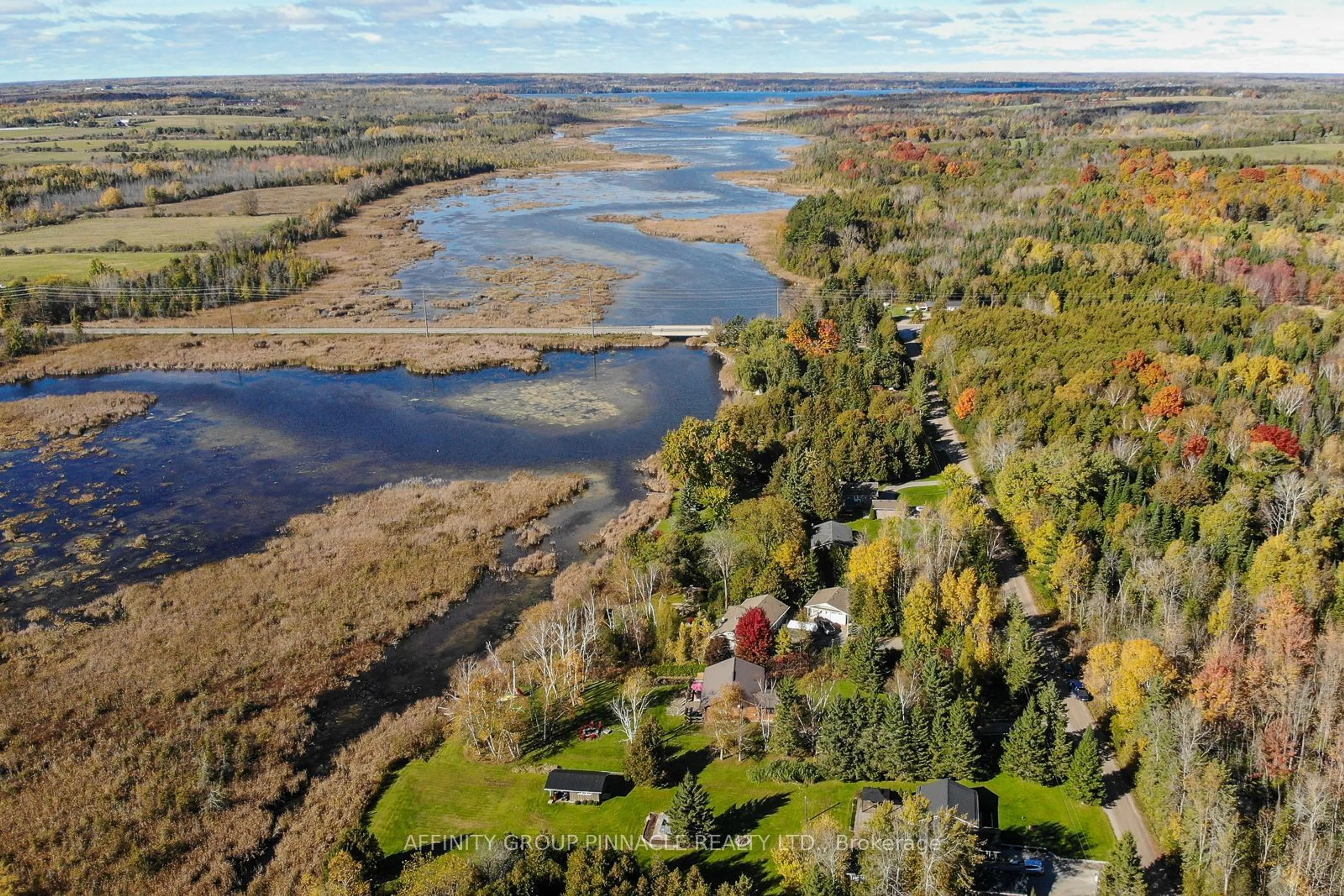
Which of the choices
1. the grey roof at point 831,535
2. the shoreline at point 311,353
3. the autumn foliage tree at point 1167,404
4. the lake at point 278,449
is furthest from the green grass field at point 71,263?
the autumn foliage tree at point 1167,404

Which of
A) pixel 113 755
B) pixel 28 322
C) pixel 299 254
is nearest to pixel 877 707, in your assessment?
pixel 113 755

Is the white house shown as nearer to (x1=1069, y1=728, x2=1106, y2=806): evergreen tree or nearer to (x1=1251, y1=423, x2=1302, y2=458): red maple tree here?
(x1=1069, y1=728, x2=1106, y2=806): evergreen tree

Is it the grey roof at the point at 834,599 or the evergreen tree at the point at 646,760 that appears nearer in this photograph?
the evergreen tree at the point at 646,760

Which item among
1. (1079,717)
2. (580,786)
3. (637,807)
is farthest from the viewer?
(1079,717)

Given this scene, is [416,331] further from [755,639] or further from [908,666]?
[908,666]

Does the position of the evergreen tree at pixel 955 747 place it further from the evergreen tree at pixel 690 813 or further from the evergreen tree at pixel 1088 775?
the evergreen tree at pixel 690 813

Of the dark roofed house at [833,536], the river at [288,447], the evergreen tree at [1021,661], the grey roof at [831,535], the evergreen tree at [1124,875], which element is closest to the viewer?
the evergreen tree at [1124,875]

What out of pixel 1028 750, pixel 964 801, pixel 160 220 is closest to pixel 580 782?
pixel 964 801

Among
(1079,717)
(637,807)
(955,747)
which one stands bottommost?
(637,807)
